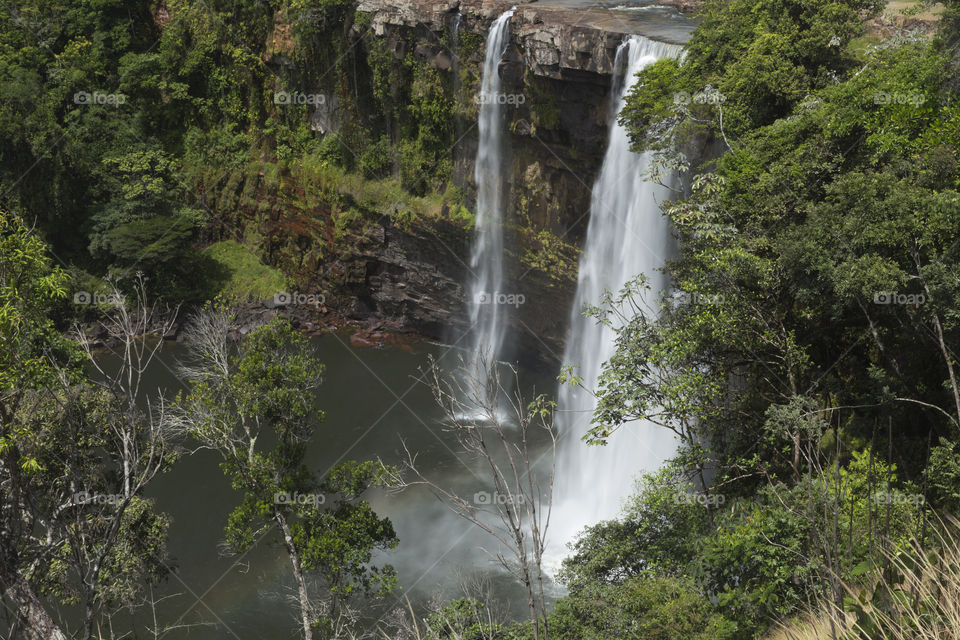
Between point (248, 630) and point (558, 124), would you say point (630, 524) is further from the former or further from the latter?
point (558, 124)

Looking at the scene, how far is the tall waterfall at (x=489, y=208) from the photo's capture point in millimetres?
24656

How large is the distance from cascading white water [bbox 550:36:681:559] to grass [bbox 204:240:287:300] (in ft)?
48.5

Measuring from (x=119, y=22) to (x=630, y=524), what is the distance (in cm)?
3336

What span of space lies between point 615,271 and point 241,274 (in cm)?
1788

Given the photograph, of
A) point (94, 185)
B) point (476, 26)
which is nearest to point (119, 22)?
point (94, 185)

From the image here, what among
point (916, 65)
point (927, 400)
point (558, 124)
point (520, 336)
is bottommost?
point (520, 336)

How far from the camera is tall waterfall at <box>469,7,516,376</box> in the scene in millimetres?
24656

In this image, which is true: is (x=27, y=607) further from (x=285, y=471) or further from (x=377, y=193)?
(x=377, y=193)

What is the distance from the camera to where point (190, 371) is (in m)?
14.5

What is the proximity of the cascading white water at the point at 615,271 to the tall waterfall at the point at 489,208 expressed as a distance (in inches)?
167

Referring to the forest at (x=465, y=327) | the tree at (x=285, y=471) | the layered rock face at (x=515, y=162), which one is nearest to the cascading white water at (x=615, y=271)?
the forest at (x=465, y=327)

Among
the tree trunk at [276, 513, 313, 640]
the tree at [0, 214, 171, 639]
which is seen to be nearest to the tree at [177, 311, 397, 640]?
the tree trunk at [276, 513, 313, 640]

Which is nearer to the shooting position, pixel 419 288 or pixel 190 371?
pixel 190 371

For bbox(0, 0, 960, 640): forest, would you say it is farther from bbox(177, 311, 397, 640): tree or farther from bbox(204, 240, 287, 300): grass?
bbox(204, 240, 287, 300): grass
